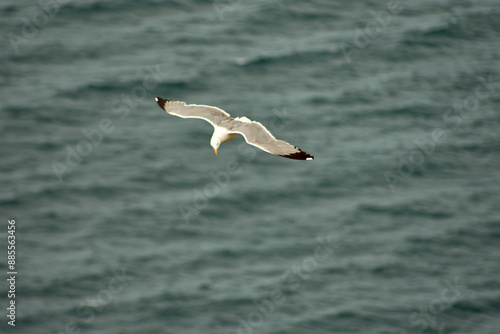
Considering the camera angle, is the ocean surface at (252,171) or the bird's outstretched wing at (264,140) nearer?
the bird's outstretched wing at (264,140)

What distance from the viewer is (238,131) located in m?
24.3

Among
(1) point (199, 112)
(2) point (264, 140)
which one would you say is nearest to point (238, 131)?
(2) point (264, 140)

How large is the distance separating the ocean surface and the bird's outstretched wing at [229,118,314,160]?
40.8m

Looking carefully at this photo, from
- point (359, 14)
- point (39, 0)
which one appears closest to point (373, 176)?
point (359, 14)

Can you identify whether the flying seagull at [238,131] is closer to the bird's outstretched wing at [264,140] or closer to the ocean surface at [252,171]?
the bird's outstretched wing at [264,140]

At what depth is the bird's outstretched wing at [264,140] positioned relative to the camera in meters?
22.6

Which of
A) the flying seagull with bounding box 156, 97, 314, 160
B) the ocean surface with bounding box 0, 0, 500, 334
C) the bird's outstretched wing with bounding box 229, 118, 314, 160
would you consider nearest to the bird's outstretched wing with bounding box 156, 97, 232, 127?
the flying seagull with bounding box 156, 97, 314, 160

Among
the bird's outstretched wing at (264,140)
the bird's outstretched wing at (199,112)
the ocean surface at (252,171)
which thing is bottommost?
the ocean surface at (252,171)

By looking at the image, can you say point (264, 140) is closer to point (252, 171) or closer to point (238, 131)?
point (238, 131)

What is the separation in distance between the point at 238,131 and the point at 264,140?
101 cm

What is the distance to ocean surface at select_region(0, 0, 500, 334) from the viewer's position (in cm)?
6662

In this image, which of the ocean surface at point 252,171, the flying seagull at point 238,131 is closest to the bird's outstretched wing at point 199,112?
the flying seagull at point 238,131

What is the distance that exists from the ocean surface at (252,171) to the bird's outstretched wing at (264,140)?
40.8 metres

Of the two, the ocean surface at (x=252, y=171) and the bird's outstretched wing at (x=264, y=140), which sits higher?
the bird's outstretched wing at (x=264, y=140)
